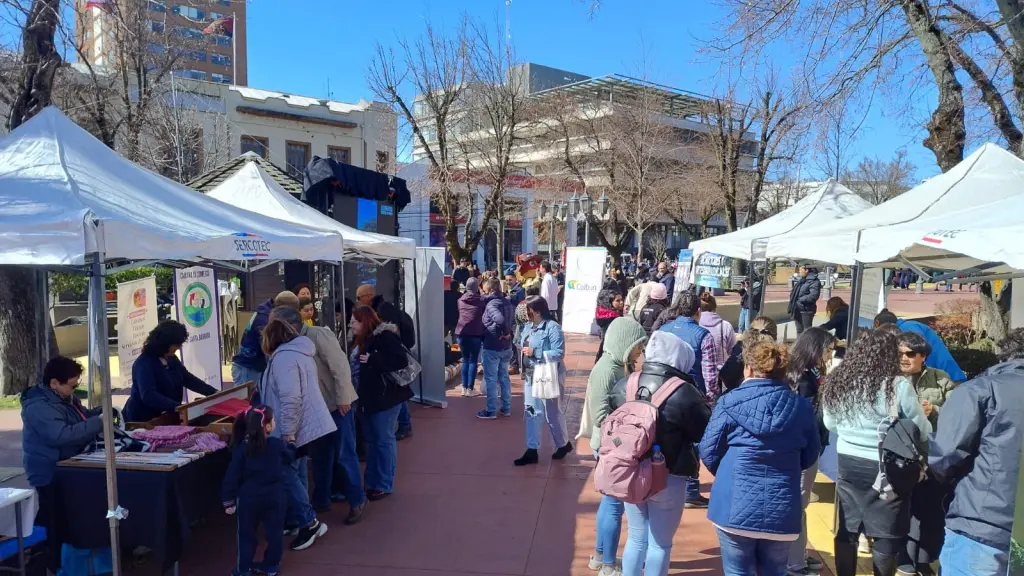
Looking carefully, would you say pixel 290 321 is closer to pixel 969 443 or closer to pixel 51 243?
pixel 51 243

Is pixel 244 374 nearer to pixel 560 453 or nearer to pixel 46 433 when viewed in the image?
pixel 46 433

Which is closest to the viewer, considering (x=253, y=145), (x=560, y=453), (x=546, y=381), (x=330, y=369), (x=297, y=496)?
(x=297, y=496)

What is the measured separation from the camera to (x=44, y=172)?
4043 millimetres

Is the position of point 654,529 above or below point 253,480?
below

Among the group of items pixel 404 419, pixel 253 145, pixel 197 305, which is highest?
pixel 253 145

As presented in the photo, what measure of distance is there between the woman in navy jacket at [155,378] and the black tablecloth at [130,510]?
1078 millimetres

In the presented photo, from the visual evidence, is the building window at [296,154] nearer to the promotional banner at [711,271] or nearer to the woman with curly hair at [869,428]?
the promotional banner at [711,271]

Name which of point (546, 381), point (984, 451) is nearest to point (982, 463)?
point (984, 451)

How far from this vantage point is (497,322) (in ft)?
25.4

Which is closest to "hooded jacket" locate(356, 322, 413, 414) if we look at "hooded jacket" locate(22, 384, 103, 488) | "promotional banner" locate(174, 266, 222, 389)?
"hooded jacket" locate(22, 384, 103, 488)

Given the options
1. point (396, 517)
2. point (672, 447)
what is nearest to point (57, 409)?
point (396, 517)

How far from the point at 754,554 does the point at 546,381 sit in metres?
2.83

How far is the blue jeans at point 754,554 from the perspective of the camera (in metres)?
3.21

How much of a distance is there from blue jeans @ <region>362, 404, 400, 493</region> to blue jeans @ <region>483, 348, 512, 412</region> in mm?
2509
